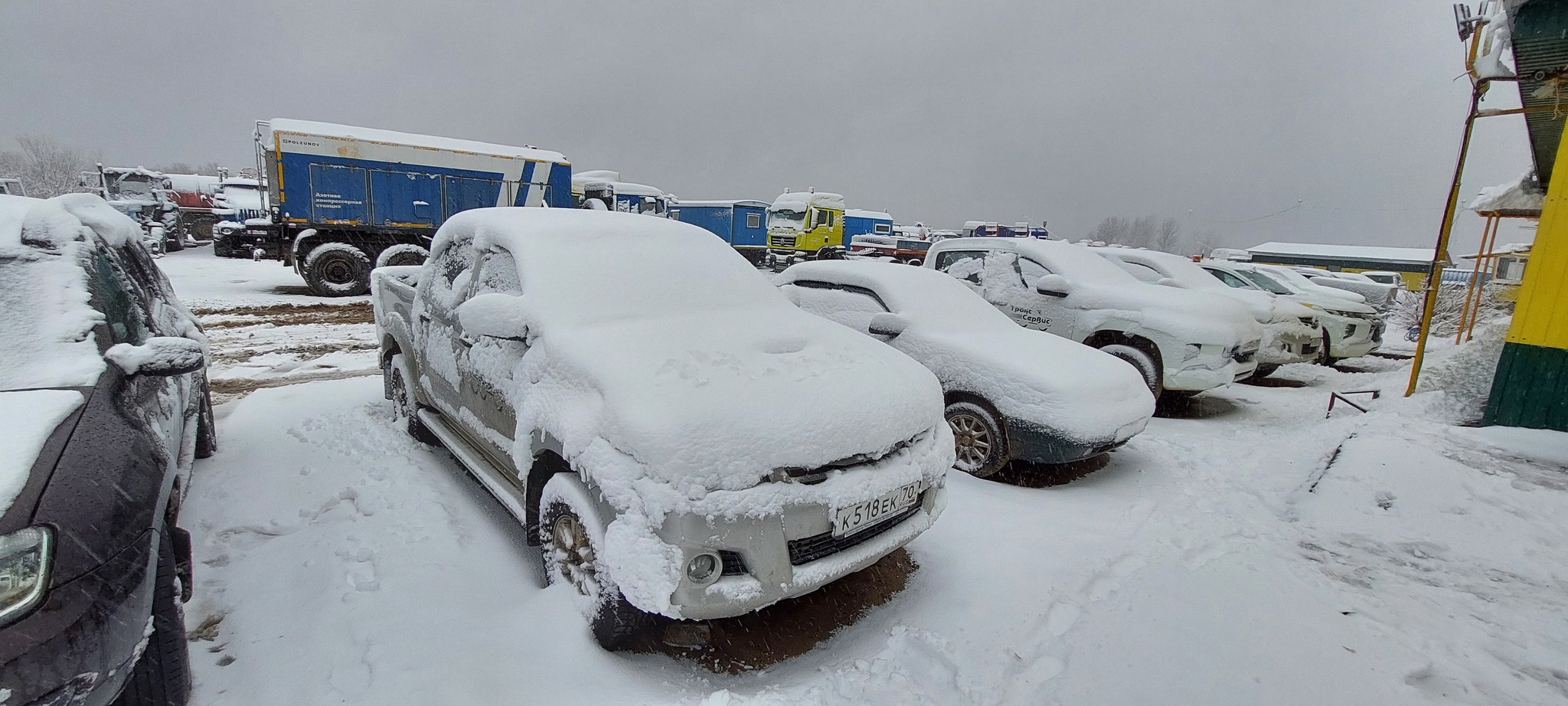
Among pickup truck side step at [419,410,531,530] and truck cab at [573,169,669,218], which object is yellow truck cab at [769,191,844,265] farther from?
pickup truck side step at [419,410,531,530]

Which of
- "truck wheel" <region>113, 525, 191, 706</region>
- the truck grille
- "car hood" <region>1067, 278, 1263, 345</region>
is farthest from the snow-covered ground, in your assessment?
"car hood" <region>1067, 278, 1263, 345</region>

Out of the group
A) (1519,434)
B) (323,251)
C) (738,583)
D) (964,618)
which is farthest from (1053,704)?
(323,251)

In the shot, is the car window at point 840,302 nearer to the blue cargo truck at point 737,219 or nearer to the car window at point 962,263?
the car window at point 962,263

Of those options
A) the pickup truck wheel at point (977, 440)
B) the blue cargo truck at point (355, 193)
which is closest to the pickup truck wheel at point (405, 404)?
the pickup truck wheel at point (977, 440)

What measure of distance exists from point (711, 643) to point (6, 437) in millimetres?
2157

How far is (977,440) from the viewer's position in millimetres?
4367

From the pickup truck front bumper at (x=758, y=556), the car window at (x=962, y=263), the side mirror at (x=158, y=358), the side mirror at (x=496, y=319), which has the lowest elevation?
the pickup truck front bumper at (x=758, y=556)

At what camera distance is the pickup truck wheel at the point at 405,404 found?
13.9 feet

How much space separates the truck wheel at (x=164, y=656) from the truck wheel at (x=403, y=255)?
11642mm

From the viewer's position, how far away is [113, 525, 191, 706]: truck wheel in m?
1.80

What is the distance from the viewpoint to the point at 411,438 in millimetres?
4426

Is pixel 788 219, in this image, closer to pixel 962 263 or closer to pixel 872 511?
pixel 962 263

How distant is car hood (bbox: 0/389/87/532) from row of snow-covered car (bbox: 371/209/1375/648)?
1.25m

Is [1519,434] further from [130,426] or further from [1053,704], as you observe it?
[130,426]
